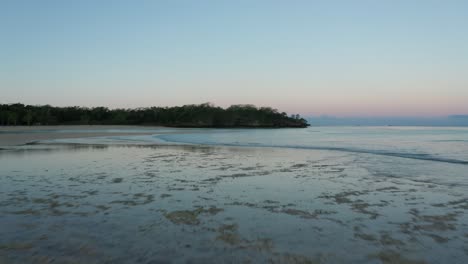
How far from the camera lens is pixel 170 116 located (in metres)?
146

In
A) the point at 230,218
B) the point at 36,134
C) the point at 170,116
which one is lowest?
the point at 36,134

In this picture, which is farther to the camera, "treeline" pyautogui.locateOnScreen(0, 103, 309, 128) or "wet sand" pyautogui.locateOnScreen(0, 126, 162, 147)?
"treeline" pyautogui.locateOnScreen(0, 103, 309, 128)

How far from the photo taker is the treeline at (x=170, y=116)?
125675 mm

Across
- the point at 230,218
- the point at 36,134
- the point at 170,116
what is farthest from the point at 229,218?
the point at 170,116

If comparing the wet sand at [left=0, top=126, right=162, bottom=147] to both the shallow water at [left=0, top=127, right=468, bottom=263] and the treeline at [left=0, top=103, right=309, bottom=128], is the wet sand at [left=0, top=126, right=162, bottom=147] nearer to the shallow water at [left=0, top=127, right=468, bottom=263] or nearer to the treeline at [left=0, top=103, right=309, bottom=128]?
the shallow water at [left=0, top=127, right=468, bottom=263]

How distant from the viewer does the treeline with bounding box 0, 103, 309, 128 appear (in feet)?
412

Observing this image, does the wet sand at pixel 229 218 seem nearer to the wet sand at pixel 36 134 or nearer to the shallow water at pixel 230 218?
the shallow water at pixel 230 218

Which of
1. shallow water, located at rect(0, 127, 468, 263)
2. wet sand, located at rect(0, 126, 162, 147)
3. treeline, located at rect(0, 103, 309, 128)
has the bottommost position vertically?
wet sand, located at rect(0, 126, 162, 147)

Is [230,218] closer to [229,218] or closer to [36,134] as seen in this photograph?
[229,218]

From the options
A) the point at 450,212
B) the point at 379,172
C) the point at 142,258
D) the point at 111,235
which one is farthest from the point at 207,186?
the point at 379,172

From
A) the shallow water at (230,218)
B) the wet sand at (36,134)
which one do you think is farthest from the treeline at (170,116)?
the shallow water at (230,218)

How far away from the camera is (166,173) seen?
38.3ft

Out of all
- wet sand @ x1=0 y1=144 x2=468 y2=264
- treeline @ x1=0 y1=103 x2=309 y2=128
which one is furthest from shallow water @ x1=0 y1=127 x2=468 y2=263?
treeline @ x1=0 y1=103 x2=309 y2=128

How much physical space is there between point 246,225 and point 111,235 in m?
2.17
